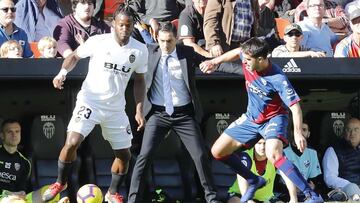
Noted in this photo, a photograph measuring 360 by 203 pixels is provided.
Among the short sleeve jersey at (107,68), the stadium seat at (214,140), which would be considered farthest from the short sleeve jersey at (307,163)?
the short sleeve jersey at (107,68)

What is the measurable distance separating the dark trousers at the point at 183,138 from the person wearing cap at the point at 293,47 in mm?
1433

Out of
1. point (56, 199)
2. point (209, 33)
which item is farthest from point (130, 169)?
point (209, 33)

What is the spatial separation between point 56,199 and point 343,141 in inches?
132

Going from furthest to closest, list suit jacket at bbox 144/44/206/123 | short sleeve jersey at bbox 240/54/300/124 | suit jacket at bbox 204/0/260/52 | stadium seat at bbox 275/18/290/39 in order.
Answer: stadium seat at bbox 275/18/290/39
suit jacket at bbox 204/0/260/52
suit jacket at bbox 144/44/206/123
short sleeve jersey at bbox 240/54/300/124

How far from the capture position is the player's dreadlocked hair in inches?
377

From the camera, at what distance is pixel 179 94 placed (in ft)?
33.2

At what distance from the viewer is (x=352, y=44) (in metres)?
11.1

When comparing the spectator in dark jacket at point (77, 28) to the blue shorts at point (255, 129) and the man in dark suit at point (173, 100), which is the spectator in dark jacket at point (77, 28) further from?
the blue shorts at point (255, 129)

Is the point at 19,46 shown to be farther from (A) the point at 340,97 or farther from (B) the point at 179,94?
(A) the point at 340,97

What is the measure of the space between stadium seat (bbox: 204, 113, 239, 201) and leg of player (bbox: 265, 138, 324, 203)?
1810 millimetres

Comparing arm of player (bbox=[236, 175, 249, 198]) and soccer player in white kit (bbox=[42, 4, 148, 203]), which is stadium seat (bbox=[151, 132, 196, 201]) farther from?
soccer player in white kit (bbox=[42, 4, 148, 203])

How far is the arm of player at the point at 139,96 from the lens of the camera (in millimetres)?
9758

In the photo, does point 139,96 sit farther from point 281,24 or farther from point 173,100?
point 281,24

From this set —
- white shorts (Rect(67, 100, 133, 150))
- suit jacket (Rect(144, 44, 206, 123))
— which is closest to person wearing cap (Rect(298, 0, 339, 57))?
suit jacket (Rect(144, 44, 206, 123))
